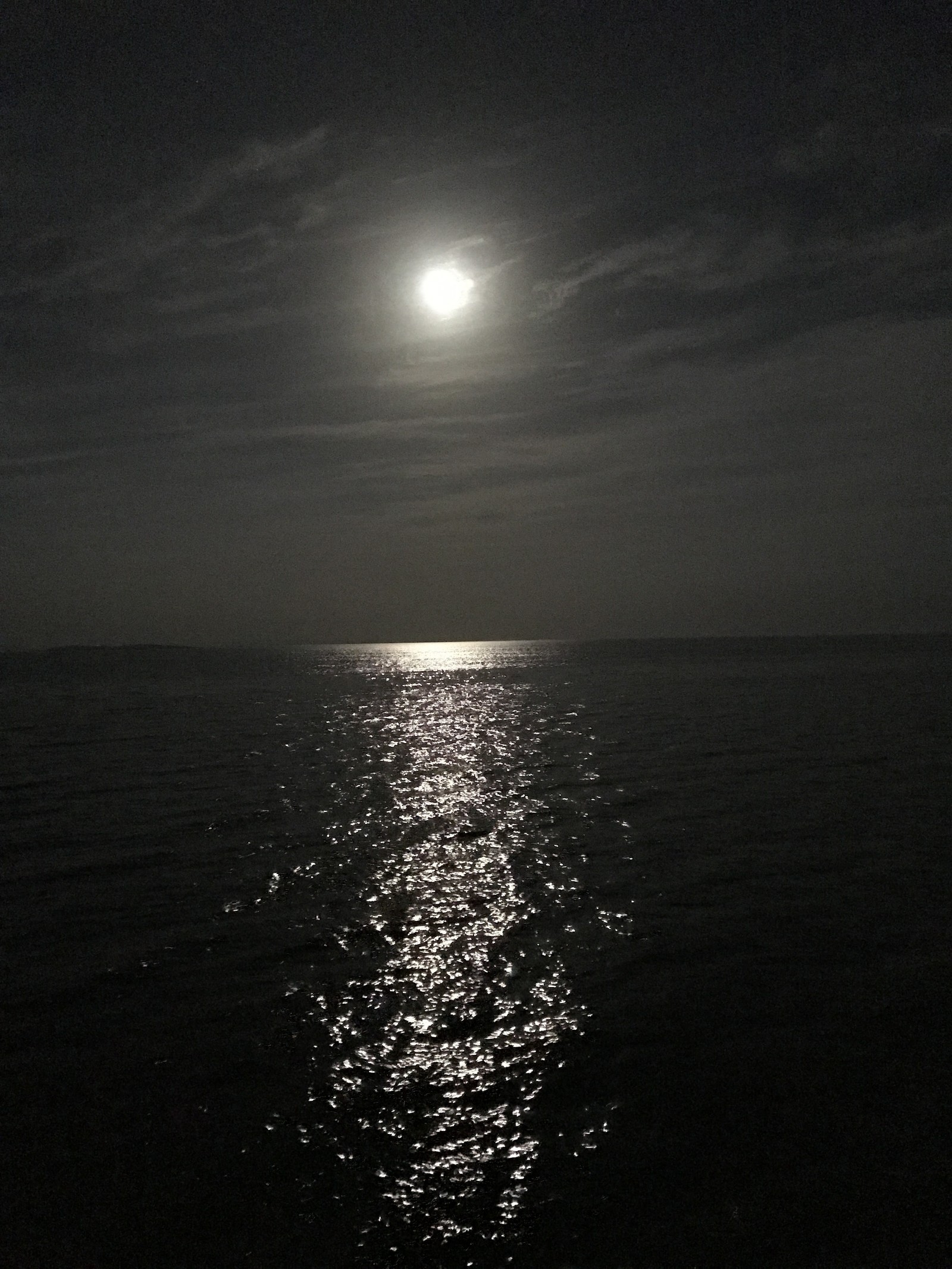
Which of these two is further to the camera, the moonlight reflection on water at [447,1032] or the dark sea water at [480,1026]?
the moonlight reflection on water at [447,1032]

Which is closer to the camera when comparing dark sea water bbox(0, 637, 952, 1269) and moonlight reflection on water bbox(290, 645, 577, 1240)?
dark sea water bbox(0, 637, 952, 1269)

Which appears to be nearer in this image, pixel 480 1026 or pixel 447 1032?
pixel 447 1032

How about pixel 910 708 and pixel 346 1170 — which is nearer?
pixel 346 1170

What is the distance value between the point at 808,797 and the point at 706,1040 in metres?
17.0

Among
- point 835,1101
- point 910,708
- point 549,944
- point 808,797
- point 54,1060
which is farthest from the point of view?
point 910,708

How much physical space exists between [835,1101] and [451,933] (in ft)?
24.2

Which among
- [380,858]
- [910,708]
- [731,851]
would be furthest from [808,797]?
[910,708]

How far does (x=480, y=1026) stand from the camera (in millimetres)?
10938

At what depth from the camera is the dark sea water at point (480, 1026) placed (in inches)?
285

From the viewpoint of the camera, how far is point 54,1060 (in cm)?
1005

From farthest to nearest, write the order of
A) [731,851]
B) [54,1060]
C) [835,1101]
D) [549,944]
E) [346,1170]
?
[731,851]
[549,944]
[54,1060]
[835,1101]
[346,1170]

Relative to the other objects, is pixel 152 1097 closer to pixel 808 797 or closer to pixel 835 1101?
pixel 835 1101

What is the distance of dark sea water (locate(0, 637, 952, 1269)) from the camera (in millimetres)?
7227

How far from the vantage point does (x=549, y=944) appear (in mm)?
13961
